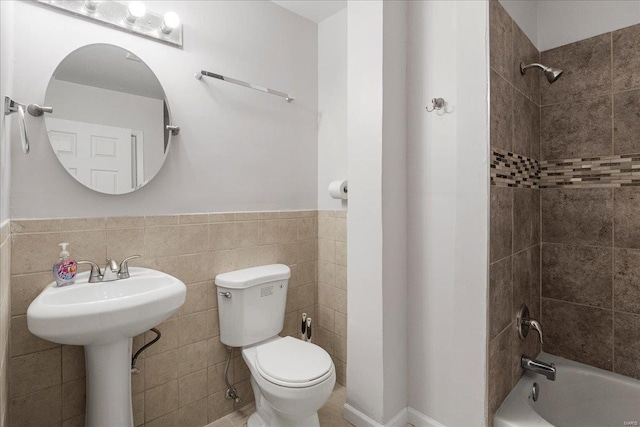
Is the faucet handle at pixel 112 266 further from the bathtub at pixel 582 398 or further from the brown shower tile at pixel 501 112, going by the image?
the bathtub at pixel 582 398

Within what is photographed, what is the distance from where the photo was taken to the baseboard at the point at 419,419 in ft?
5.26

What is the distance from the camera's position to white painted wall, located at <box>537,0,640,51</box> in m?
1.69

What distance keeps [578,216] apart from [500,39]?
43.4 inches

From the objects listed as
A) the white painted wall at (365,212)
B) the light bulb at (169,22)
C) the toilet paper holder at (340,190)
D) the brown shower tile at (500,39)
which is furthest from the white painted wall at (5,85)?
the brown shower tile at (500,39)

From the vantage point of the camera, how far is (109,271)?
143 cm

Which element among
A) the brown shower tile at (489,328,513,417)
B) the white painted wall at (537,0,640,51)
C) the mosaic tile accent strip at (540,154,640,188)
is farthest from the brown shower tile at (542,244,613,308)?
the white painted wall at (537,0,640,51)

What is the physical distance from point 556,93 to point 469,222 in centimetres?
113

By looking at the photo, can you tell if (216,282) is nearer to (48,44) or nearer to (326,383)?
(326,383)

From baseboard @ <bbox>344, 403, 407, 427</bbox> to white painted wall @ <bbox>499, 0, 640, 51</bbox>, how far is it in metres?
2.09

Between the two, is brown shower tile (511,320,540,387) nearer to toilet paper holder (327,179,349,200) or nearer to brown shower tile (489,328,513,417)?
brown shower tile (489,328,513,417)

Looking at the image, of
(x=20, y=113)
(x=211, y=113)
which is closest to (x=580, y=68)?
(x=211, y=113)

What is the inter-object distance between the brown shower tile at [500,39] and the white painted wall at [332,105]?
0.96 metres

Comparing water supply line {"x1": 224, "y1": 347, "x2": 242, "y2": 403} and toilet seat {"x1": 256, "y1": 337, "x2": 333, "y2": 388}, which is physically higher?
toilet seat {"x1": 256, "y1": 337, "x2": 333, "y2": 388}

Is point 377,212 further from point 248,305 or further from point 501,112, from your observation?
point 248,305
